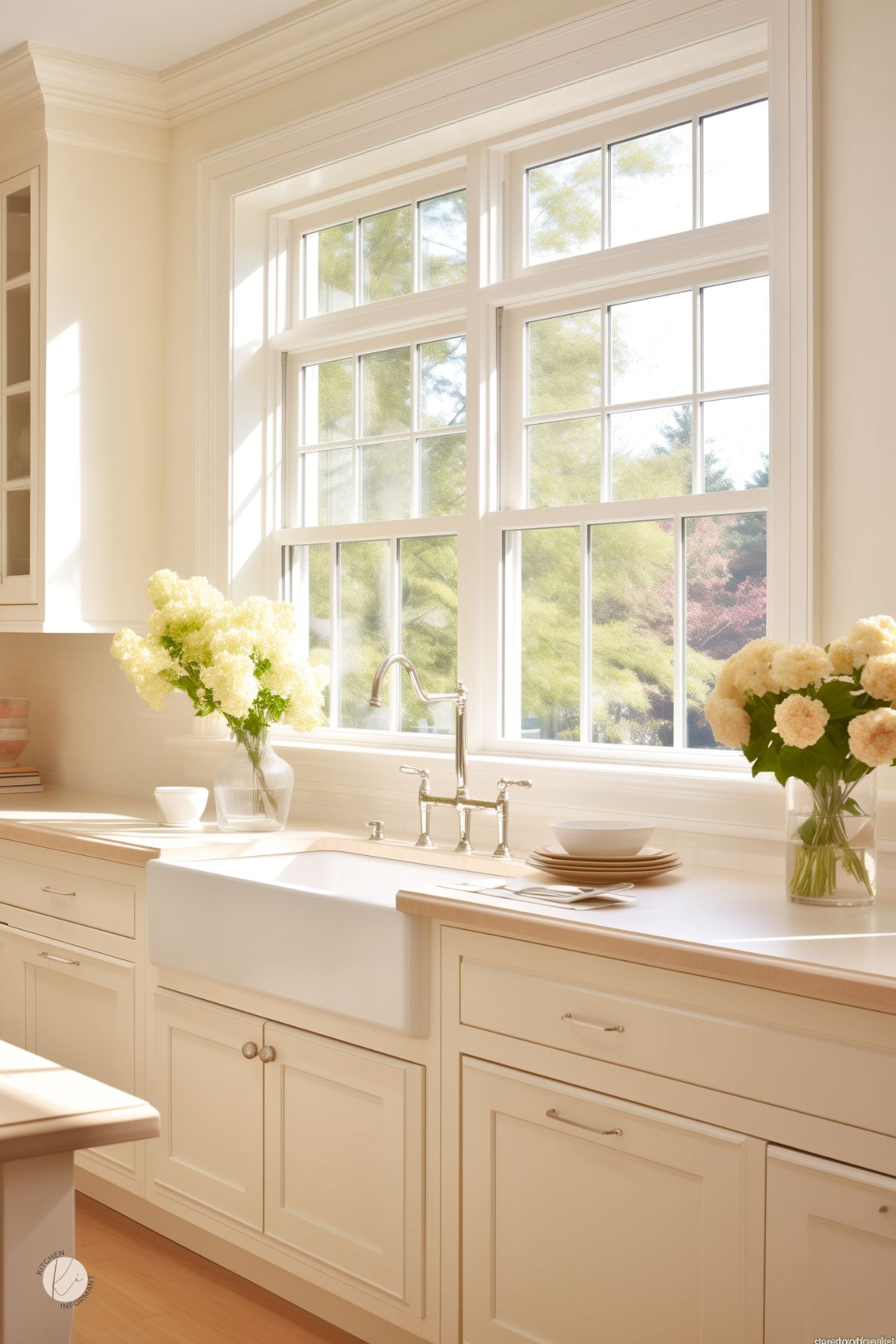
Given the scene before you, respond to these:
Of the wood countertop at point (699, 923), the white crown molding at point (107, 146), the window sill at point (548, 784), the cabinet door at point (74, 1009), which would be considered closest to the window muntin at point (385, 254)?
the white crown molding at point (107, 146)

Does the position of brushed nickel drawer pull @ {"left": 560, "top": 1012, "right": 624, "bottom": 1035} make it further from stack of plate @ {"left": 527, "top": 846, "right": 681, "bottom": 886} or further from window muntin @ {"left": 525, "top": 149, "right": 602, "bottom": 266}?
window muntin @ {"left": 525, "top": 149, "right": 602, "bottom": 266}

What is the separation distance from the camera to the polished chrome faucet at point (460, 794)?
9.84 ft

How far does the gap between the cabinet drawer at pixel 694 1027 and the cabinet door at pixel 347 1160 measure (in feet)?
0.92

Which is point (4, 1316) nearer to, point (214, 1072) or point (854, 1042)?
point (854, 1042)

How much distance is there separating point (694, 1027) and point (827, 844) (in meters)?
0.46

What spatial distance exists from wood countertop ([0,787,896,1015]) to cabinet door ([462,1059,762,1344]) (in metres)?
0.26

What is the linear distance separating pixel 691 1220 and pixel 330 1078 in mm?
862

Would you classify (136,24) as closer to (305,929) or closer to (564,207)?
(564,207)

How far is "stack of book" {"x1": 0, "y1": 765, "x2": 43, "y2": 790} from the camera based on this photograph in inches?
171

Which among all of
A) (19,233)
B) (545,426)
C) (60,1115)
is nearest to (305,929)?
(60,1115)

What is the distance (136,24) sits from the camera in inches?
146

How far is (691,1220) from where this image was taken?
197cm

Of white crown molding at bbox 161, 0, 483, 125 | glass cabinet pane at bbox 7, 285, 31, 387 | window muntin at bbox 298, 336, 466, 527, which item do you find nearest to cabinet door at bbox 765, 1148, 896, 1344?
window muntin at bbox 298, 336, 466, 527

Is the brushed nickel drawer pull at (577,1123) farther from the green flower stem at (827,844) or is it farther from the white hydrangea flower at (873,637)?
the white hydrangea flower at (873,637)
